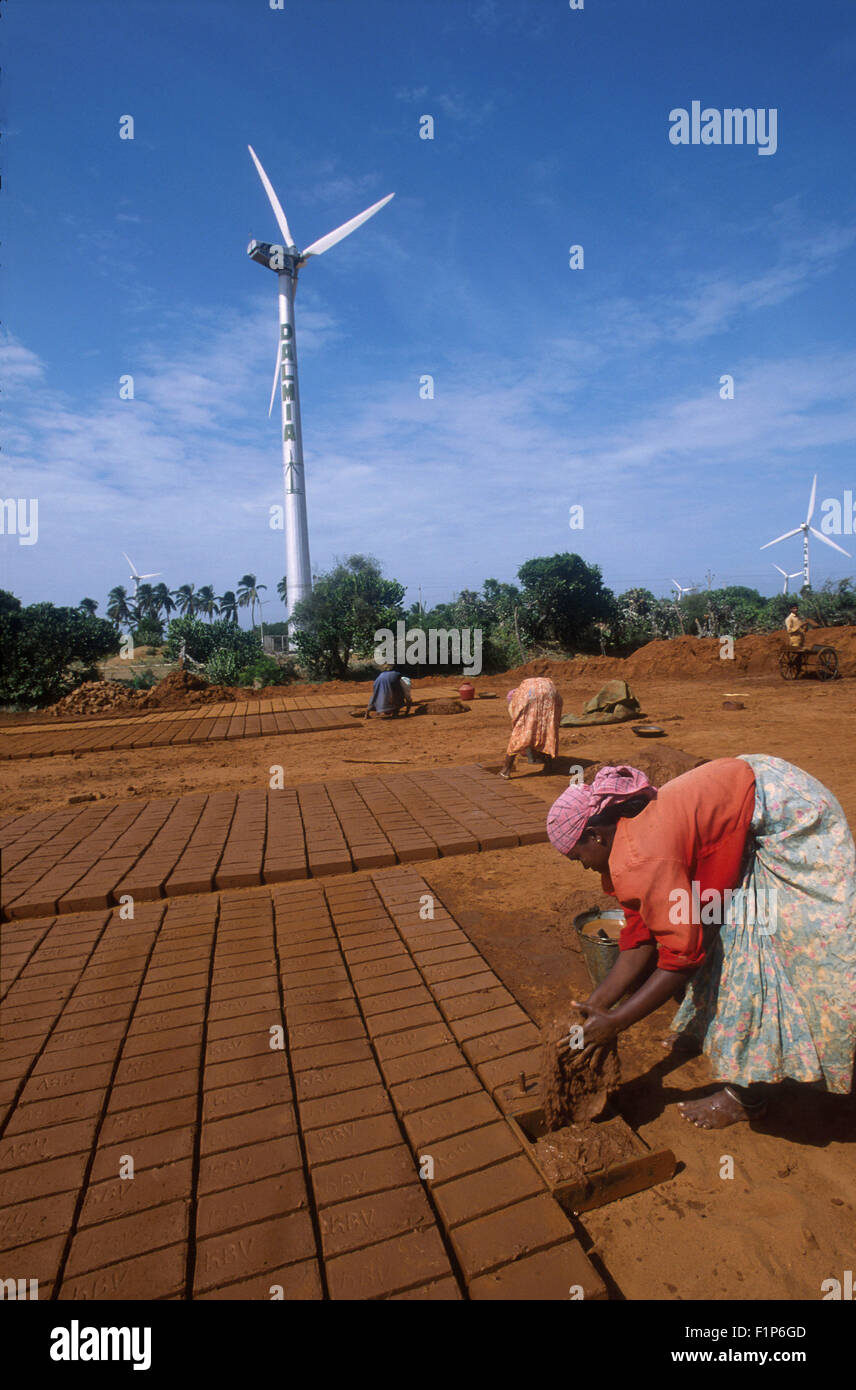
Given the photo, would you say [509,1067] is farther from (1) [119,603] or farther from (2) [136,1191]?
(1) [119,603]

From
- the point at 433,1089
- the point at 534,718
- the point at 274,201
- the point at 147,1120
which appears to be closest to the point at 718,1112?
the point at 433,1089

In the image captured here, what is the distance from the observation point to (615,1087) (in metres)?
1.94

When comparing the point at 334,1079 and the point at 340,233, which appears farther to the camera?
the point at 340,233

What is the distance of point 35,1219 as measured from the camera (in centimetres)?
174

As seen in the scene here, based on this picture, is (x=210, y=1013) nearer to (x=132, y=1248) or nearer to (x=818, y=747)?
(x=132, y=1248)

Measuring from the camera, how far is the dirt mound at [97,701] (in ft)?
44.5

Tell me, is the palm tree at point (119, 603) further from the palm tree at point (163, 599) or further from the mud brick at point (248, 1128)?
the mud brick at point (248, 1128)

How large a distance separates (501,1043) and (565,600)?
60.8ft

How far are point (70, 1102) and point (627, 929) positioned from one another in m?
1.83

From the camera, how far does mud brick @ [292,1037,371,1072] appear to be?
2277 millimetres

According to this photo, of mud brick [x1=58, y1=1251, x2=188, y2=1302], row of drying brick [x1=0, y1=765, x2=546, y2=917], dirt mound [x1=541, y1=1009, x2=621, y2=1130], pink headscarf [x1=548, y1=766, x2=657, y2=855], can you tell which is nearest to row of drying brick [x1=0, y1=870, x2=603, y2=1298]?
mud brick [x1=58, y1=1251, x2=188, y2=1302]

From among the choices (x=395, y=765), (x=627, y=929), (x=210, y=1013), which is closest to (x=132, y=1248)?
(x=210, y=1013)

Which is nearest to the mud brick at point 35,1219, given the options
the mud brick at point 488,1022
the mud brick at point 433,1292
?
the mud brick at point 433,1292

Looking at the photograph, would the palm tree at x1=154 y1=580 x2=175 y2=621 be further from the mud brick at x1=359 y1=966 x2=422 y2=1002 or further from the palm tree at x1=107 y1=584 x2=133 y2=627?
the mud brick at x1=359 y1=966 x2=422 y2=1002
